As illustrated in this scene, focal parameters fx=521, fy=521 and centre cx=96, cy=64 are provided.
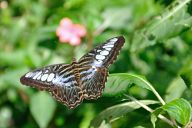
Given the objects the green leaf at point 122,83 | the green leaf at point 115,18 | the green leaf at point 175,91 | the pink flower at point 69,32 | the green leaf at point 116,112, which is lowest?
the pink flower at point 69,32

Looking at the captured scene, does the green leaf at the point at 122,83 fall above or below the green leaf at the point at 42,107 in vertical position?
above

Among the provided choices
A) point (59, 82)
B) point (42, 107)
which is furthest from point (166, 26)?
point (42, 107)

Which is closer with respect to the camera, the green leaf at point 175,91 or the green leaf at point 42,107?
the green leaf at point 175,91

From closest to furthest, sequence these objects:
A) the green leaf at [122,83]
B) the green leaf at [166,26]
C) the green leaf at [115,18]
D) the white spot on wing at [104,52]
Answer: the green leaf at [122,83] < the white spot on wing at [104,52] < the green leaf at [166,26] < the green leaf at [115,18]

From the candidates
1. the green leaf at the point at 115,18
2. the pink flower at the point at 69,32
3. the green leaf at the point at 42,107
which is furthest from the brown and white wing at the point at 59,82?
the green leaf at the point at 115,18

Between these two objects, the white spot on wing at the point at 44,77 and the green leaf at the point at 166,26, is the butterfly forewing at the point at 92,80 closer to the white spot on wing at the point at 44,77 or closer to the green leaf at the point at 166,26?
the white spot on wing at the point at 44,77

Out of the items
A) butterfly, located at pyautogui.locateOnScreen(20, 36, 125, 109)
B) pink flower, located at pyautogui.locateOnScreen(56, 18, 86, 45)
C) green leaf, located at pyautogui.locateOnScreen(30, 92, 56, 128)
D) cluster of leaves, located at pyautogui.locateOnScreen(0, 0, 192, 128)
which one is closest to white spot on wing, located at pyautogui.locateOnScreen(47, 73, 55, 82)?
butterfly, located at pyautogui.locateOnScreen(20, 36, 125, 109)

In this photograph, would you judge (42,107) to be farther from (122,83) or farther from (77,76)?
(122,83)
